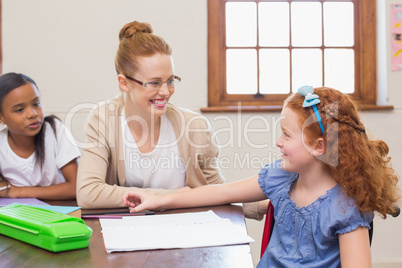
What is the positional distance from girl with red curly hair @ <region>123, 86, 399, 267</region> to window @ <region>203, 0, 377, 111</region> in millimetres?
1631

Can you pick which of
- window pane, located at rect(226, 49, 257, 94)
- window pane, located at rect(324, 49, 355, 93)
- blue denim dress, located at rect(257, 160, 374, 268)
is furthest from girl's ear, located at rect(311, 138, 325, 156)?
window pane, located at rect(324, 49, 355, 93)

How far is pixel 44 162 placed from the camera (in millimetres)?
1854

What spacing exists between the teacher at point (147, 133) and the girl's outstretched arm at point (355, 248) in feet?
2.43

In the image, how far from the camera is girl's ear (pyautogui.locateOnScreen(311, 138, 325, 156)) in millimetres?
1150

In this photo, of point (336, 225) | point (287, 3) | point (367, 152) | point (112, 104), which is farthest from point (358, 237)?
point (287, 3)

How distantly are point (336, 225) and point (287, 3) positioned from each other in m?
2.08

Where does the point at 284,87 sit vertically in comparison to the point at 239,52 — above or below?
below

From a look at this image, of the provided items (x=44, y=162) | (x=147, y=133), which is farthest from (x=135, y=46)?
(x=44, y=162)

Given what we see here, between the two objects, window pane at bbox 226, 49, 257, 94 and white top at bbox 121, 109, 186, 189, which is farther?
window pane at bbox 226, 49, 257, 94

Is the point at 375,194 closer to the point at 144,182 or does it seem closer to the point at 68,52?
the point at 144,182

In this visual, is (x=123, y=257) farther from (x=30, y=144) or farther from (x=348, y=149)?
(x=30, y=144)

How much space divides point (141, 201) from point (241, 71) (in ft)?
5.44

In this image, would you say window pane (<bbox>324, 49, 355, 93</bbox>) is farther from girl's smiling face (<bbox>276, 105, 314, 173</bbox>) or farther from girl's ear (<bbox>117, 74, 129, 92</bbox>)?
girl's smiling face (<bbox>276, 105, 314, 173</bbox>)

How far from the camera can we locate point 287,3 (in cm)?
285
